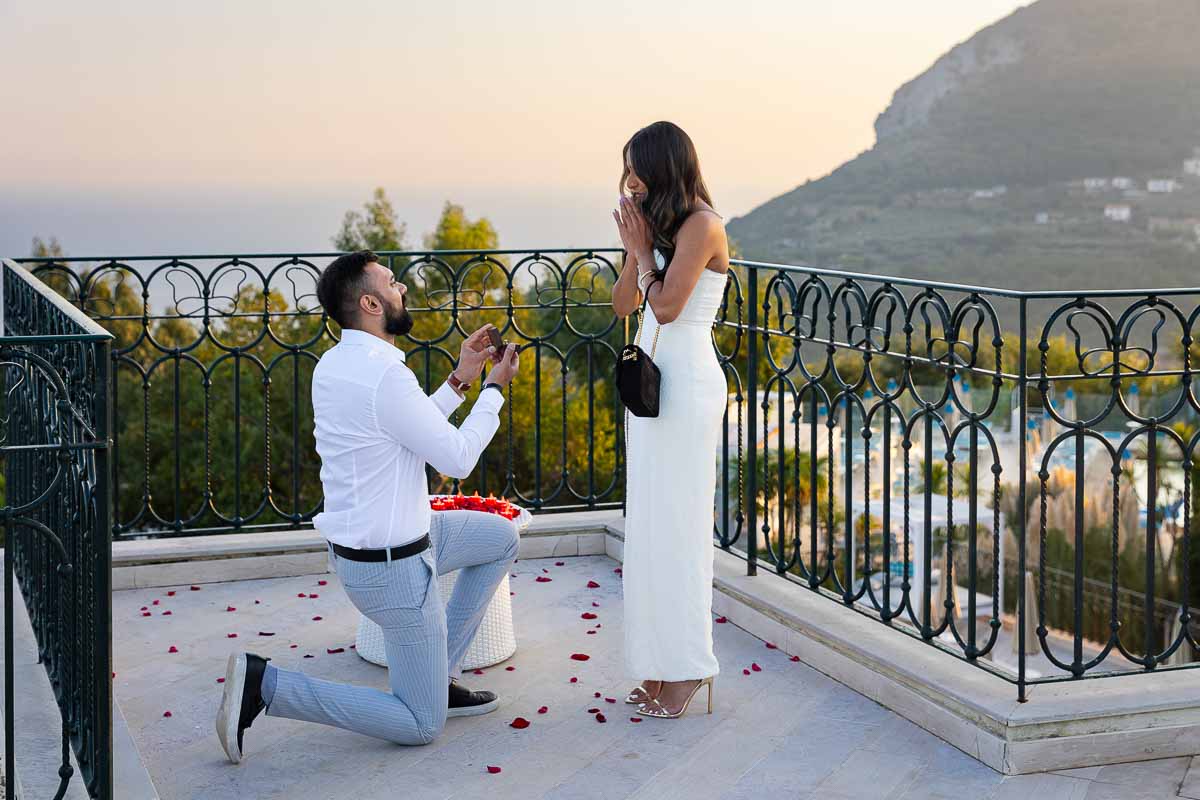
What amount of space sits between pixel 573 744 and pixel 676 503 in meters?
0.75

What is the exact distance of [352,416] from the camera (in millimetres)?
3539

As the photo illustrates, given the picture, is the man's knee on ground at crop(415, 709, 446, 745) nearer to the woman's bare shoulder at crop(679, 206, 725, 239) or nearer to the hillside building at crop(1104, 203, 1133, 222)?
the woman's bare shoulder at crop(679, 206, 725, 239)

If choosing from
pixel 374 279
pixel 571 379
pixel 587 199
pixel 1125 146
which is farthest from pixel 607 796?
pixel 1125 146

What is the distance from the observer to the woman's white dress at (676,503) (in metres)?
3.86

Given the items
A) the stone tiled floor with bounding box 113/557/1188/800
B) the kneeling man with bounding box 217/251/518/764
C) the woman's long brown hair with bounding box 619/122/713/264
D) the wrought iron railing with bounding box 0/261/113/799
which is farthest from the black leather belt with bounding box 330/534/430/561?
the woman's long brown hair with bounding box 619/122/713/264

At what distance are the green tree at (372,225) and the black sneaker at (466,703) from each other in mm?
45067

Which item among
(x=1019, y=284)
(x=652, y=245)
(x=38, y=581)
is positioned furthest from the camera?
(x=1019, y=284)

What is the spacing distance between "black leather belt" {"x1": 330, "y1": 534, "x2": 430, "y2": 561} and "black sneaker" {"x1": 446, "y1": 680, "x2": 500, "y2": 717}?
58cm

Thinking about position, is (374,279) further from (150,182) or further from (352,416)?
(150,182)

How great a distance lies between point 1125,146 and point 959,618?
118ft

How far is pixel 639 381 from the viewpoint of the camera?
3.77 m

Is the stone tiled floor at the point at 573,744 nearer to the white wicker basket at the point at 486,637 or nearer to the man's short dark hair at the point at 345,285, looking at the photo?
the white wicker basket at the point at 486,637

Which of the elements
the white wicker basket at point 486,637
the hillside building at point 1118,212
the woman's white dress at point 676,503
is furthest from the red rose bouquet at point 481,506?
the hillside building at point 1118,212

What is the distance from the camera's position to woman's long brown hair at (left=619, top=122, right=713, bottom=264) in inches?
146
